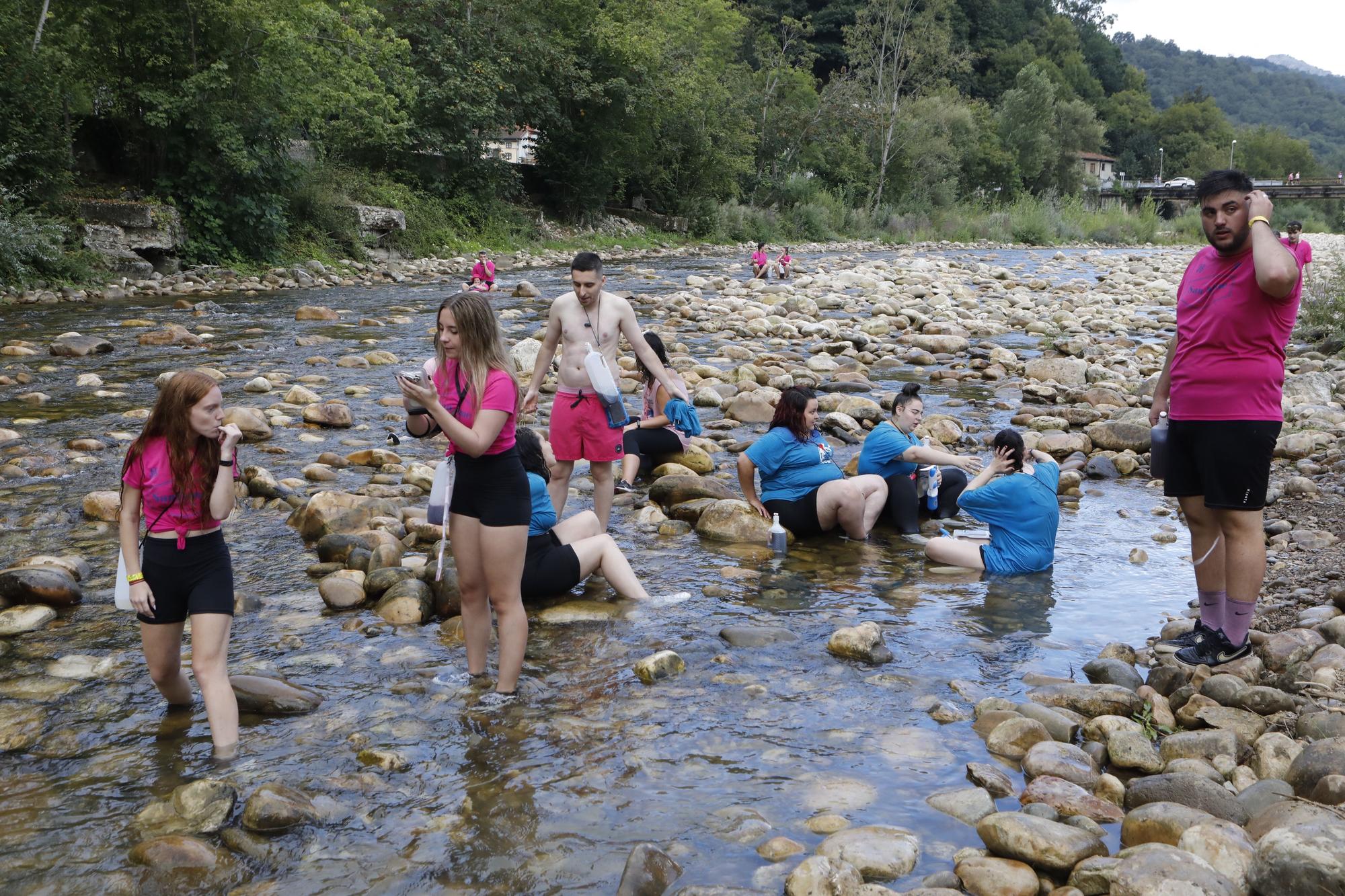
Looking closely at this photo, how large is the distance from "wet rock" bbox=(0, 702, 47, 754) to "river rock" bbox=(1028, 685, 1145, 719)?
4.31 meters

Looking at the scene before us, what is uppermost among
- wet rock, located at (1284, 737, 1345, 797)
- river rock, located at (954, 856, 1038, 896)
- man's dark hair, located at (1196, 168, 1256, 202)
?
man's dark hair, located at (1196, 168, 1256, 202)

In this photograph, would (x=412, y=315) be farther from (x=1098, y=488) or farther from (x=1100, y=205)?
(x=1100, y=205)

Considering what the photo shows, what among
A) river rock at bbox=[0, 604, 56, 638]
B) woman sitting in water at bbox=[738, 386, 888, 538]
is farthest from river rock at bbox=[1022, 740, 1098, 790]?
river rock at bbox=[0, 604, 56, 638]

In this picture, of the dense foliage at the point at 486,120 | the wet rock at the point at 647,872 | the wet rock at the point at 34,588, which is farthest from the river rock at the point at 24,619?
the dense foliage at the point at 486,120

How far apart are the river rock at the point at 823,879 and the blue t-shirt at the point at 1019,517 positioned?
12.5 ft

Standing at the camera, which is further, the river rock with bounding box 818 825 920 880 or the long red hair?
the long red hair

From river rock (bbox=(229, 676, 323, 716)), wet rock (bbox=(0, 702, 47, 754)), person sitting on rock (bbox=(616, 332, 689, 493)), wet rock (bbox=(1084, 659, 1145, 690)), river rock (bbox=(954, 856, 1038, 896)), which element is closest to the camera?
river rock (bbox=(954, 856, 1038, 896))

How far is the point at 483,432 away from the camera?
14.3 feet

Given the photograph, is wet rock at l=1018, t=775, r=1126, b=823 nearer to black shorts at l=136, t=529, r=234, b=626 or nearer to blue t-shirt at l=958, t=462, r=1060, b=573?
blue t-shirt at l=958, t=462, r=1060, b=573

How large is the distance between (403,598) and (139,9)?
21003 mm

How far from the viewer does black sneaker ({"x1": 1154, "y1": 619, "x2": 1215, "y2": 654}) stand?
→ 512 centimetres

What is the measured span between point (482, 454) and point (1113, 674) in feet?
10.3

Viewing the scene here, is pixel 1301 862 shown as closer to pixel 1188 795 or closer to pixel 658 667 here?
pixel 1188 795

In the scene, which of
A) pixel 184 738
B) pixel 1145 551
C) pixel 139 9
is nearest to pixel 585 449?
pixel 184 738
